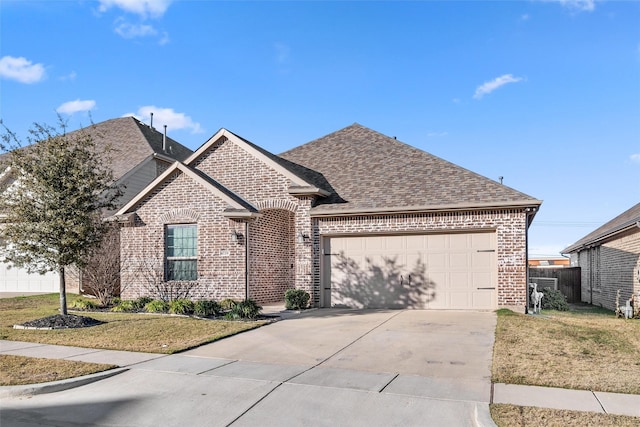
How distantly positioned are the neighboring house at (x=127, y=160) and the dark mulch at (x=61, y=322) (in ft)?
25.0

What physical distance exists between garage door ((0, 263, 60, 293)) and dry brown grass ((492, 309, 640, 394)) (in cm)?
1833

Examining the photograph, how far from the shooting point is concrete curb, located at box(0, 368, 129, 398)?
6.80 meters

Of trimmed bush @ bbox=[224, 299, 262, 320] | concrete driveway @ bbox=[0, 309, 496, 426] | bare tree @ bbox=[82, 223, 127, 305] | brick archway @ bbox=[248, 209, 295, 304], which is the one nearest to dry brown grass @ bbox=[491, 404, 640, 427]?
concrete driveway @ bbox=[0, 309, 496, 426]

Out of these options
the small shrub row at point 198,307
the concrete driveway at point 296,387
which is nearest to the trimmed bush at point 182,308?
the small shrub row at point 198,307

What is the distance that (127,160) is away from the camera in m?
24.3

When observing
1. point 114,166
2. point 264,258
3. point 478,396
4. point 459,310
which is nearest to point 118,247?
point 264,258

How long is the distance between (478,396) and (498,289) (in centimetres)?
846

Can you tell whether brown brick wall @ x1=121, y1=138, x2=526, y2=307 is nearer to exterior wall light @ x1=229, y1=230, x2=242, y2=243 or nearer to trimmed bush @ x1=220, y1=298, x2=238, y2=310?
exterior wall light @ x1=229, y1=230, x2=242, y2=243

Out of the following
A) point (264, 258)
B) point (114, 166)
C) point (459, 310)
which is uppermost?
point (114, 166)

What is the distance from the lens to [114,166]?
2392 cm

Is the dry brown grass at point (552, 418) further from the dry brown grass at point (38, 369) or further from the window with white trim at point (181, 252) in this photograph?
the window with white trim at point (181, 252)

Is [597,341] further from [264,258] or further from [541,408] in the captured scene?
[264,258]

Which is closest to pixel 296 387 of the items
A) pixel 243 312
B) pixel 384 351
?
pixel 384 351

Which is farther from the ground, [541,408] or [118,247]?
[118,247]
